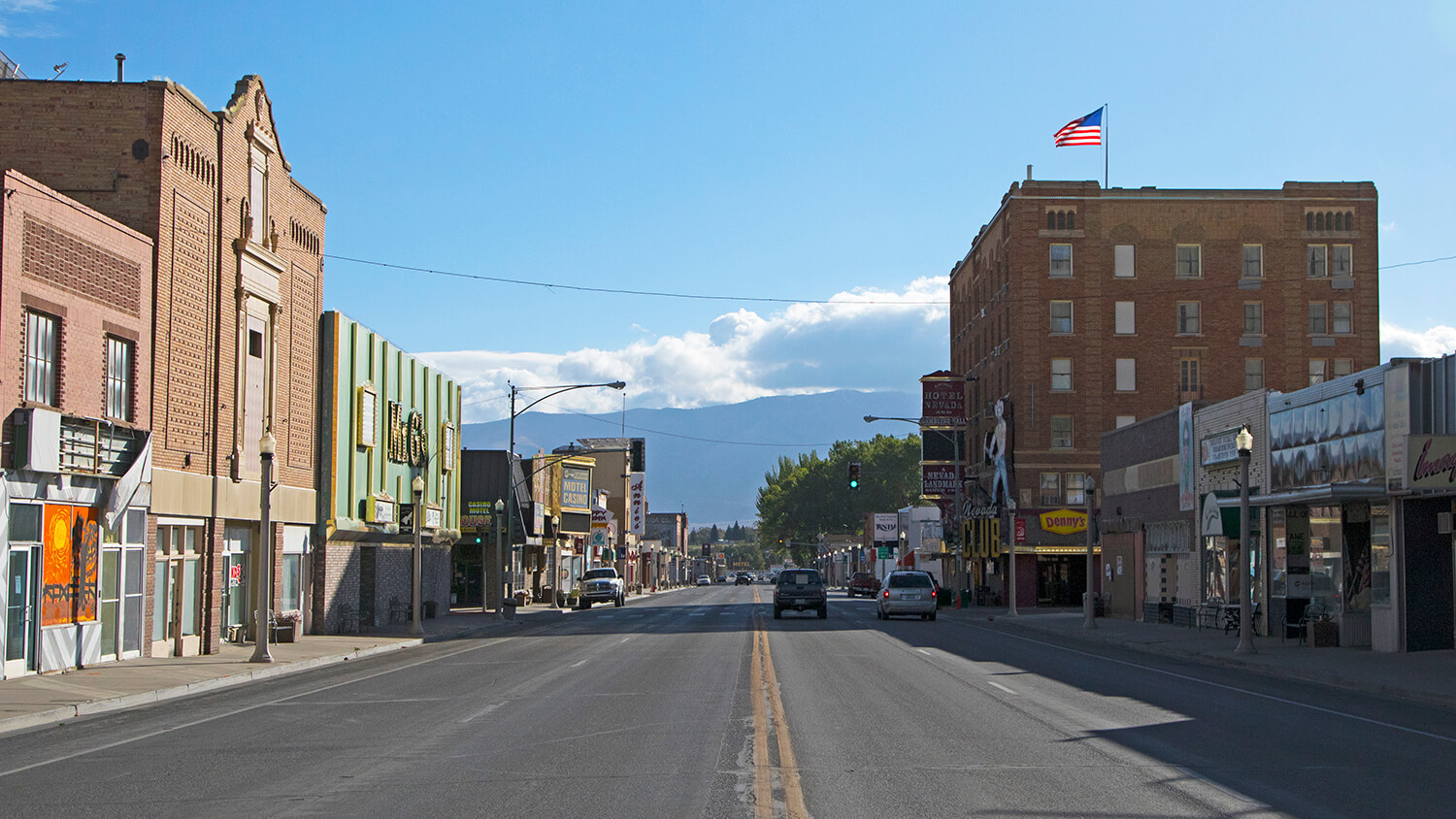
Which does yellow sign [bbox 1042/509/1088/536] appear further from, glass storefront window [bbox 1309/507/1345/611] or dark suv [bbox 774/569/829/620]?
glass storefront window [bbox 1309/507/1345/611]

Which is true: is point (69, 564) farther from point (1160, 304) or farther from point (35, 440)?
point (1160, 304)

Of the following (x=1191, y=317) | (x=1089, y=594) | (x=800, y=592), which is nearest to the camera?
(x=1089, y=594)

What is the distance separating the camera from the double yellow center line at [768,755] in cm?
1043

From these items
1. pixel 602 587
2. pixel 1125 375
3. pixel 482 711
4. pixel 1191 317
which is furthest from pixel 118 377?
pixel 1191 317

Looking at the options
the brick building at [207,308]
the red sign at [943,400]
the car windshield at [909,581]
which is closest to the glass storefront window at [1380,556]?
the car windshield at [909,581]

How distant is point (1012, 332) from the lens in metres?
70.7

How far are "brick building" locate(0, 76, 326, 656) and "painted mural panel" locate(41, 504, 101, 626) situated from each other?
7.01 ft

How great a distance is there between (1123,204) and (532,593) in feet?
122

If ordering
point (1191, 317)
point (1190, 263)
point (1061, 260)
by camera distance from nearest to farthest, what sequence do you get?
point (1061, 260), point (1191, 317), point (1190, 263)

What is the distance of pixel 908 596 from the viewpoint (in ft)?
159

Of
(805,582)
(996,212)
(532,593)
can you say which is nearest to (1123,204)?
(996,212)

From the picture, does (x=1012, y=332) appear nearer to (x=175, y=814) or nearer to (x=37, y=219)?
(x=37, y=219)

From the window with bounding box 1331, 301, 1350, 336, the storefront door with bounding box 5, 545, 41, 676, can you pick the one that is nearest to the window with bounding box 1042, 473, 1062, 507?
the window with bounding box 1331, 301, 1350, 336

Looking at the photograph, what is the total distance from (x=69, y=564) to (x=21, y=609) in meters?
1.64
